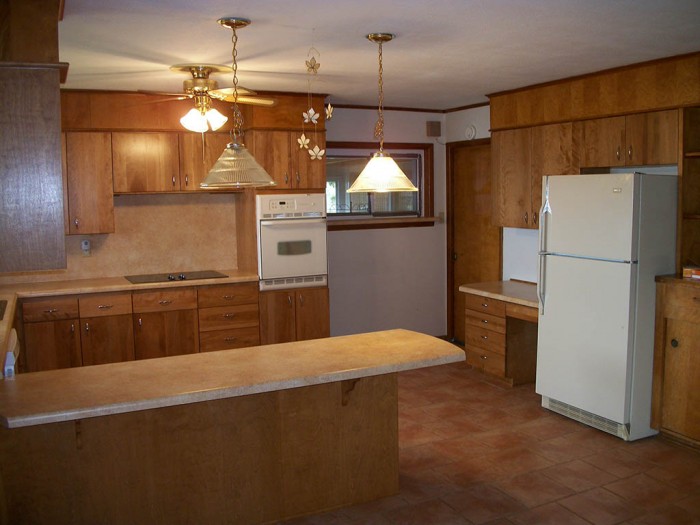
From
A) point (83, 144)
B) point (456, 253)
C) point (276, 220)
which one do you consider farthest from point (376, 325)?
point (83, 144)

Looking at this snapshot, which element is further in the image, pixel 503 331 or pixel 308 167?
pixel 308 167

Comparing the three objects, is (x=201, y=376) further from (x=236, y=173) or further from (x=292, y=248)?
(x=292, y=248)

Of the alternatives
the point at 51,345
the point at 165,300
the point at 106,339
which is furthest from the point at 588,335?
the point at 51,345

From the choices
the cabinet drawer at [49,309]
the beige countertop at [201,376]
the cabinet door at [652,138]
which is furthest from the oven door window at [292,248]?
the cabinet door at [652,138]

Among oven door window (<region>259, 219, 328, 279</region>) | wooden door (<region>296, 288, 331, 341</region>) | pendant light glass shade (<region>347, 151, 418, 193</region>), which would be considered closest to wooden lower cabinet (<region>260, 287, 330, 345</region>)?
wooden door (<region>296, 288, 331, 341</region>)

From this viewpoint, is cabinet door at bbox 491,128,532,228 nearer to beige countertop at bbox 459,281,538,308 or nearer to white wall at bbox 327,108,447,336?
beige countertop at bbox 459,281,538,308

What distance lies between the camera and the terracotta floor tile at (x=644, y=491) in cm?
347

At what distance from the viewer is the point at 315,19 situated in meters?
3.13

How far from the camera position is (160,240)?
573 centimetres

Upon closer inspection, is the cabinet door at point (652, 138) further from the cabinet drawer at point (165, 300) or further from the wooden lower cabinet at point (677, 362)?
the cabinet drawer at point (165, 300)

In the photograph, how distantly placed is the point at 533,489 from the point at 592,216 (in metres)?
1.79

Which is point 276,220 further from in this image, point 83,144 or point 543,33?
point 543,33

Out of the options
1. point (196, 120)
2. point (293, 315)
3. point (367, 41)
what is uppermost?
point (367, 41)

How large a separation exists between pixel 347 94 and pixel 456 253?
2153 millimetres
